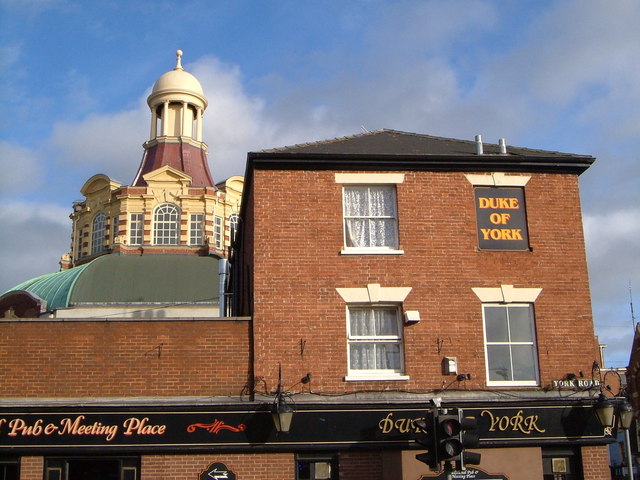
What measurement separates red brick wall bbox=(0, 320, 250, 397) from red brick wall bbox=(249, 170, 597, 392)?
84 centimetres

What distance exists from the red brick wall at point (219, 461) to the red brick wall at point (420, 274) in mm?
1579

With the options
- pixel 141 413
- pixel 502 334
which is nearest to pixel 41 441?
pixel 141 413

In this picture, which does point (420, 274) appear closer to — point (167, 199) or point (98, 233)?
point (167, 199)

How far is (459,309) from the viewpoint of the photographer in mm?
16422

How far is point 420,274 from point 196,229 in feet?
99.1

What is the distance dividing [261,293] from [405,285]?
3.06 metres

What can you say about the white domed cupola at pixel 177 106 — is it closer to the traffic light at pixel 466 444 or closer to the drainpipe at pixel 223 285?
the drainpipe at pixel 223 285

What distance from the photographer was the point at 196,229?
45.2 meters

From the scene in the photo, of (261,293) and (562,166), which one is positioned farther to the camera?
(562,166)

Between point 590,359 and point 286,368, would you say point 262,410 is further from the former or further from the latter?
point 590,359

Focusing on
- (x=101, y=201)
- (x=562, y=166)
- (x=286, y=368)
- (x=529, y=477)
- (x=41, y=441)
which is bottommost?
(x=529, y=477)

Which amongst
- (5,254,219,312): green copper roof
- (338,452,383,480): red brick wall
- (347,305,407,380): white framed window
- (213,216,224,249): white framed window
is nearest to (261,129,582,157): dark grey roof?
(347,305,407,380): white framed window

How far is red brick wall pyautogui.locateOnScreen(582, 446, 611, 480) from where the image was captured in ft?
51.9

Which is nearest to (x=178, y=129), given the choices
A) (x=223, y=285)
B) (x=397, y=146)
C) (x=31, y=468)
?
(x=223, y=285)
